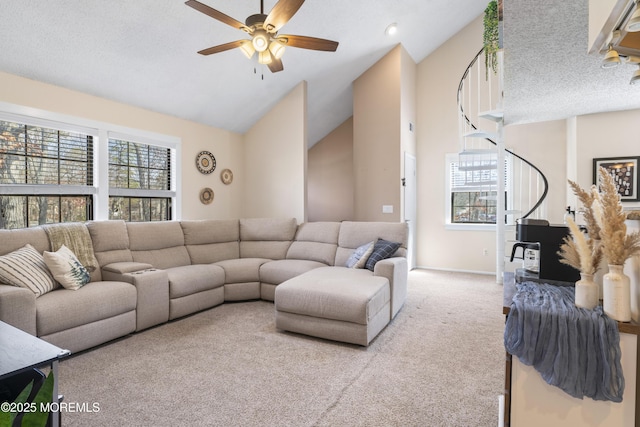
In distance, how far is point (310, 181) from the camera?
7.37 meters

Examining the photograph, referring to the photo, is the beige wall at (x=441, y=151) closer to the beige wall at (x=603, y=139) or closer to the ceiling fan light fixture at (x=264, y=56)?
the beige wall at (x=603, y=139)

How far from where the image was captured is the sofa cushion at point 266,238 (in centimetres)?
470

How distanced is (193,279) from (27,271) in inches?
53.5

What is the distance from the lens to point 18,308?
229cm

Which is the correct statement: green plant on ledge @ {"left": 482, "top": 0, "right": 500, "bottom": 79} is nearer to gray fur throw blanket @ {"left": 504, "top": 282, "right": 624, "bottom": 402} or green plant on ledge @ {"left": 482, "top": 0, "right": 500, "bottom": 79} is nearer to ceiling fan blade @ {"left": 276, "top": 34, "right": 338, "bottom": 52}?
ceiling fan blade @ {"left": 276, "top": 34, "right": 338, "bottom": 52}

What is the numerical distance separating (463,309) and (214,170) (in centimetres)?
404

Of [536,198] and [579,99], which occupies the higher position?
[579,99]

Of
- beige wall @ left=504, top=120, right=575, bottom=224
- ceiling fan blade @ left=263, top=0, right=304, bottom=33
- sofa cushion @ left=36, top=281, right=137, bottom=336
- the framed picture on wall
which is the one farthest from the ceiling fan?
beige wall @ left=504, top=120, right=575, bottom=224

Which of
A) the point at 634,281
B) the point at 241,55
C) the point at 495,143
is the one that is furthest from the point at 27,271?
the point at 495,143

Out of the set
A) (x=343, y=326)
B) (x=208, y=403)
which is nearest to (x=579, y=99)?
(x=343, y=326)

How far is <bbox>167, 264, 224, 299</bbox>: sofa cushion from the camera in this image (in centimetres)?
341

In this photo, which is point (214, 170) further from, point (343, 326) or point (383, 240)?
point (343, 326)

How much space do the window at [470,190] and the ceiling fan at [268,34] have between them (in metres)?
3.69

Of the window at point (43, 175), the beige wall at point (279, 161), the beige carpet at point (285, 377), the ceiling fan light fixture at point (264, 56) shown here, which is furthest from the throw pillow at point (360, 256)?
the window at point (43, 175)
